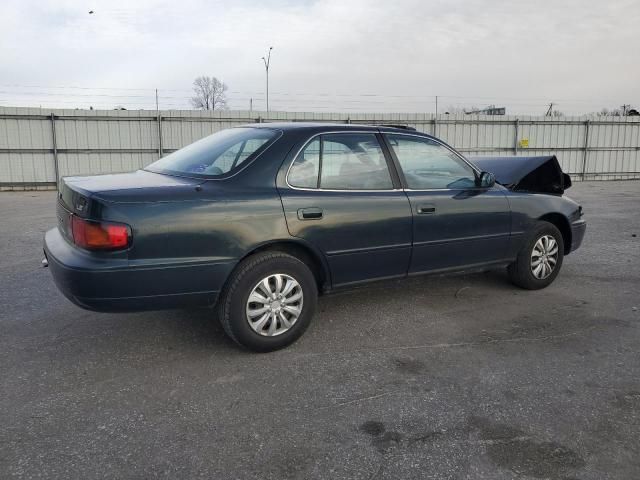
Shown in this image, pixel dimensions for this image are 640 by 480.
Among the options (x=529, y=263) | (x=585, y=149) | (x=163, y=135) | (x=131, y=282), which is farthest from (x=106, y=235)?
(x=585, y=149)

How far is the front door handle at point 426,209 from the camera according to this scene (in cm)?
422

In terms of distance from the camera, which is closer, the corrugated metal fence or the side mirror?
the side mirror

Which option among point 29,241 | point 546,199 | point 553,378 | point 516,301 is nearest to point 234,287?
point 553,378

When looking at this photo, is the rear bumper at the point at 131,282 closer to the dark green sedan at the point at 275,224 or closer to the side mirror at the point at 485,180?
the dark green sedan at the point at 275,224

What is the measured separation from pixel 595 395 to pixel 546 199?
2.48 meters

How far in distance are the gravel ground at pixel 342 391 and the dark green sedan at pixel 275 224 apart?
1.38ft

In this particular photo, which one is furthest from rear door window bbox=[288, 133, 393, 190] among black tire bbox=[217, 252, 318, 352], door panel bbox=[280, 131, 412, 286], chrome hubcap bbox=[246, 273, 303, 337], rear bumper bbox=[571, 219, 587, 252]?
rear bumper bbox=[571, 219, 587, 252]

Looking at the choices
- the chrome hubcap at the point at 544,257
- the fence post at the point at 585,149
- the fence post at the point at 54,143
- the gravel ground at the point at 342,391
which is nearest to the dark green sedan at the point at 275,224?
the chrome hubcap at the point at 544,257

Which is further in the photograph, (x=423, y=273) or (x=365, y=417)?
(x=423, y=273)

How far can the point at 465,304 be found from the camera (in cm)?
486

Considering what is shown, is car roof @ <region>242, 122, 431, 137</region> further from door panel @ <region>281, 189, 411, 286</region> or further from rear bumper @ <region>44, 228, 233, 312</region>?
rear bumper @ <region>44, 228, 233, 312</region>

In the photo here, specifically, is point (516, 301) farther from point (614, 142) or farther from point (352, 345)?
point (614, 142)

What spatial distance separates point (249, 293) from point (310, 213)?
69 centimetres

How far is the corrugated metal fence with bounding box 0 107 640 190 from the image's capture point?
54.2ft
